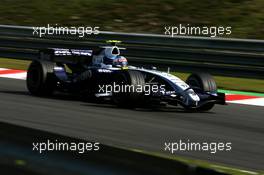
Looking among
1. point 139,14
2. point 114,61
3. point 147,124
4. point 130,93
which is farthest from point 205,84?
point 139,14

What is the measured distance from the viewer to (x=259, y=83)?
1329 cm

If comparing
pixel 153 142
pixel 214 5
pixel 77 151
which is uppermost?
pixel 214 5

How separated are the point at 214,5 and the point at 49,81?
972 cm

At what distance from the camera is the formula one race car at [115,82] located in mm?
9336

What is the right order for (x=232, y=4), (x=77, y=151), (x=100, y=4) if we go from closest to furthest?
(x=77, y=151) → (x=232, y=4) → (x=100, y=4)

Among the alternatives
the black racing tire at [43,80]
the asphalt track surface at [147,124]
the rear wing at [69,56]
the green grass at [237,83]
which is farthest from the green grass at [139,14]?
the asphalt track surface at [147,124]

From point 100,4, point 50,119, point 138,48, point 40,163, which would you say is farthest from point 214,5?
point 40,163

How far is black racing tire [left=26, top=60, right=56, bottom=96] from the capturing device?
10648 mm

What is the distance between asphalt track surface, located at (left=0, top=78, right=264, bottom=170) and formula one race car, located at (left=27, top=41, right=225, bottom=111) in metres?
0.18

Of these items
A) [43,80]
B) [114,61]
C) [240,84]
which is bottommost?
[240,84]

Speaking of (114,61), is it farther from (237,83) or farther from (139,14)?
(139,14)

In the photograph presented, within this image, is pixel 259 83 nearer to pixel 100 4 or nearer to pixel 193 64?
pixel 193 64

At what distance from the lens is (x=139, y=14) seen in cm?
1994

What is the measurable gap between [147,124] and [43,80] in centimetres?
287
